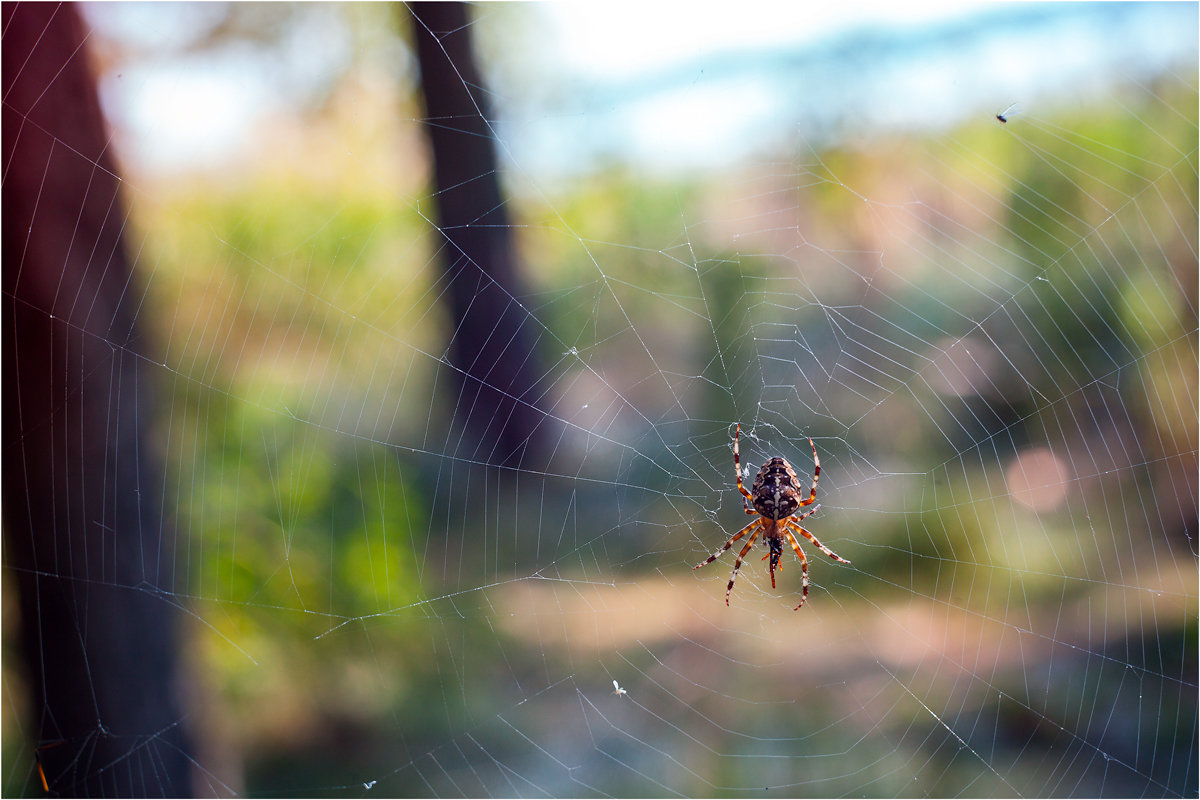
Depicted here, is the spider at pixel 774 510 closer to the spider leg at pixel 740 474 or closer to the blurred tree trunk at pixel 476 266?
the spider leg at pixel 740 474

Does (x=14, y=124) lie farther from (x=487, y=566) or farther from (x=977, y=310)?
(x=977, y=310)

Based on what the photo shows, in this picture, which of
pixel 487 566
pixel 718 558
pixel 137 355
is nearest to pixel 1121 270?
pixel 718 558

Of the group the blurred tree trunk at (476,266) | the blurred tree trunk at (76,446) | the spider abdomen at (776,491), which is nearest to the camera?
the blurred tree trunk at (76,446)

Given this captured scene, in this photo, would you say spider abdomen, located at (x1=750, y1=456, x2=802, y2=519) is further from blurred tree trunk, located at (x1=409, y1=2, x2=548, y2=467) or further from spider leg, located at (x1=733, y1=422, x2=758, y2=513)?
blurred tree trunk, located at (x1=409, y1=2, x2=548, y2=467)

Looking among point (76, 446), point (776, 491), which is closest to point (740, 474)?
point (776, 491)

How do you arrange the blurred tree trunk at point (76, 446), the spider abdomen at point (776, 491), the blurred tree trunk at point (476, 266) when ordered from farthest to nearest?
the blurred tree trunk at point (476, 266), the spider abdomen at point (776, 491), the blurred tree trunk at point (76, 446)

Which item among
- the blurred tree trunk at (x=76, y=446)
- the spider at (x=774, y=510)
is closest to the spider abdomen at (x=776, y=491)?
the spider at (x=774, y=510)

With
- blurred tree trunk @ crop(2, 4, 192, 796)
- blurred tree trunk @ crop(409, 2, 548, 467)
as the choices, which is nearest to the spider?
blurred tree trunk @ crop(409, 2, 548, 467)

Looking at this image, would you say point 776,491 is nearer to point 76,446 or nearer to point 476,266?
point 476,266
